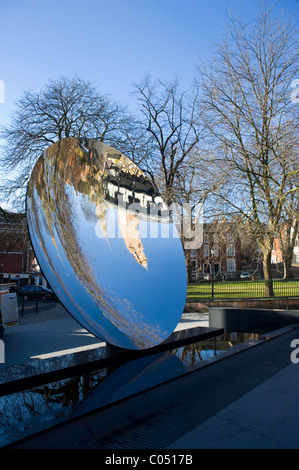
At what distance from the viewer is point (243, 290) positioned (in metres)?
21.5

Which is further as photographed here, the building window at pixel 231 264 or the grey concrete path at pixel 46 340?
the building window at pixel 231 264

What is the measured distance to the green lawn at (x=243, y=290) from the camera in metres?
19.0

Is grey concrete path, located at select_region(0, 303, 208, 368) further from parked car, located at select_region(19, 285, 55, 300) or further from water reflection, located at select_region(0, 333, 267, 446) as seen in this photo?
parked car, located at select_region(19, 285, 55, 300)

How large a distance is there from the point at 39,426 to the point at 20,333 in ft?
34.4

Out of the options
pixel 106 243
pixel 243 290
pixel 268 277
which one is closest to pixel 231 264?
pixel 243 290

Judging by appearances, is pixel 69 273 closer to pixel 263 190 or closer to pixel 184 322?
pixel 184 322

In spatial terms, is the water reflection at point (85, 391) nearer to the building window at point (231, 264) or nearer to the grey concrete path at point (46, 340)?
the grey concrete path at point (46, 340)

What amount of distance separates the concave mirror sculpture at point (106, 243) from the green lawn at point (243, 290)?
1321 centimetres

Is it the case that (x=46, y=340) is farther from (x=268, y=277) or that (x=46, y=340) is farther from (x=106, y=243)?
(x=268, y=277)

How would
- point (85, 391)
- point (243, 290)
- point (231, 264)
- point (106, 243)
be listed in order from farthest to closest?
point (231, 264) < point (243, 290) < point (106, 243) < point (85, 391)

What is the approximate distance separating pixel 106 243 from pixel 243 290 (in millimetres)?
16555

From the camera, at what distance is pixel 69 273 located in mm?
5598

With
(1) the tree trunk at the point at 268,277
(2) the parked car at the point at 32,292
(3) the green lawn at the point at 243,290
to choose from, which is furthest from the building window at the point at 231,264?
(1) the tree trunk at the point at 268,277

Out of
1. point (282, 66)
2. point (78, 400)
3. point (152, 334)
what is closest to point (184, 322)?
point (152, 334)
